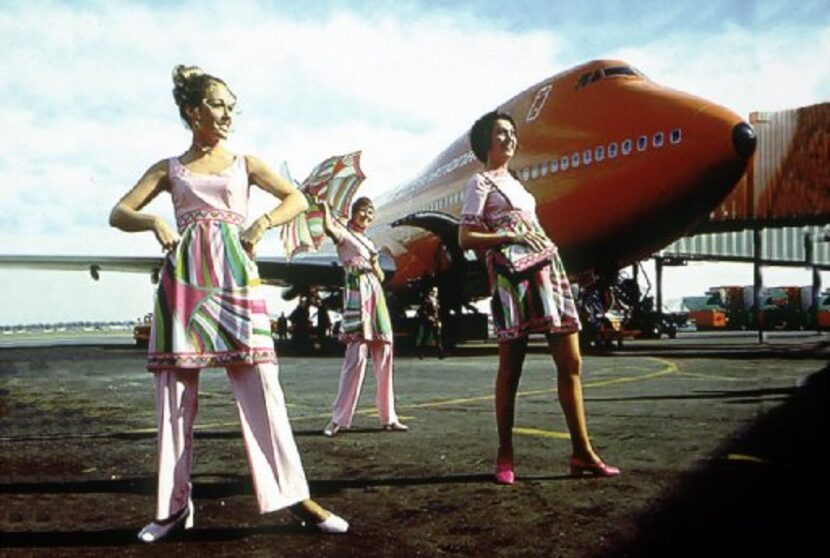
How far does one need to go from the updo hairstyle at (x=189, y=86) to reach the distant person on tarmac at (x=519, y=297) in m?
1.54

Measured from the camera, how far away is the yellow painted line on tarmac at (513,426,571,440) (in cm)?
507

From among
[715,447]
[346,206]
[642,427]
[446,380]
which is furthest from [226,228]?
[346,206]

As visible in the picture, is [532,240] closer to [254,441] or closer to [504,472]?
[504,472]

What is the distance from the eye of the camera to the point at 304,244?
12.2 m

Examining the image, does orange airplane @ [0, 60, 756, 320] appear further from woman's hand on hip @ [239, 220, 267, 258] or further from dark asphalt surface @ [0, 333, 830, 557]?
woman's hand on hip @ [239, 220, 267, 258]

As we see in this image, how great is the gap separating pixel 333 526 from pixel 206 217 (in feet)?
4.43

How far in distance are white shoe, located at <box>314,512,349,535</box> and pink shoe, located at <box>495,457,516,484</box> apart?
107 cm

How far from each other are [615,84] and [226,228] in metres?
11.7

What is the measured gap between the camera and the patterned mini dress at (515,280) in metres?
3.95

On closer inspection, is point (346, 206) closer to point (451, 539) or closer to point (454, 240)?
point (454, 240)

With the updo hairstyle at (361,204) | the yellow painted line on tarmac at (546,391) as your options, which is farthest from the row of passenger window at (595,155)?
the updo hairstyle at (361,204)

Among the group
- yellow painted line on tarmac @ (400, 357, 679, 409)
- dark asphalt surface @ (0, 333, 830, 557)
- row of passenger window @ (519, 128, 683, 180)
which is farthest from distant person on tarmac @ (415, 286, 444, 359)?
dark asphalt surface @ (0, 333, 830, 557)

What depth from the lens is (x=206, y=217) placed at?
9.91 feet

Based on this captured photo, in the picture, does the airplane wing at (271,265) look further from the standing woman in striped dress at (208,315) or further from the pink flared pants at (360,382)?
the standing woman in striped dress at (208,315)
